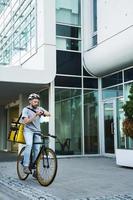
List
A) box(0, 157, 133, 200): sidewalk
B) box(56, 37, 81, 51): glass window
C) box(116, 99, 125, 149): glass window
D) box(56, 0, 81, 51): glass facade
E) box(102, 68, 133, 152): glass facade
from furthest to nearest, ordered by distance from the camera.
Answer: box(56, 0, 81, 51): glass facade < box(56, 37, 81, 51): glass window < box(116, 99, 125, 149): glass window < box(102, 68, 133, 152): glass facade < box(0, 157, 133, 200): sidewalk

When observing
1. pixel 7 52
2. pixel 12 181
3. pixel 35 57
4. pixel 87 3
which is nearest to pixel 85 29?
pixel 87 3

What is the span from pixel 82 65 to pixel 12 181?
8.96 m

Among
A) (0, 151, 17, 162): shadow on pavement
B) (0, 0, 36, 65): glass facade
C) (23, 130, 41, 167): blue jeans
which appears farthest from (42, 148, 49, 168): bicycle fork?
(0, 0, 36, 65): glass facade

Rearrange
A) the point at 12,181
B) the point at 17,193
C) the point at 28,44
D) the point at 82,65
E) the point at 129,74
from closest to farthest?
the point at 17,193
the point at 12,181
the point at 129,74
the point at 82,65
the point at 28,44

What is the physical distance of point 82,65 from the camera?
1669cm

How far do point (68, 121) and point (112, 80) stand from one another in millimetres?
2564

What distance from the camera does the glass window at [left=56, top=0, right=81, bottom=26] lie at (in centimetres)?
1673

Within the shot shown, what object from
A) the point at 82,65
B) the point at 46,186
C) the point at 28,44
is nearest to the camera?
the point at 46,186

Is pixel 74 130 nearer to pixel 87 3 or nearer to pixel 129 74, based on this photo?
pixel 129 74

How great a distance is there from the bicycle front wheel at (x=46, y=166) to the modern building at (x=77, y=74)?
733 centimetres

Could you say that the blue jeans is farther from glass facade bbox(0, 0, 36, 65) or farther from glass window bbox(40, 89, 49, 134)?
glass facade bbox(0, 0, 36, 65)

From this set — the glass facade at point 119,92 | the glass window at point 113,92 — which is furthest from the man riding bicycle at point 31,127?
the glass window at point 113,92

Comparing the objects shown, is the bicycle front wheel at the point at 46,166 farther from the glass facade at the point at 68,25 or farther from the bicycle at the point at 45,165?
the glass facade at the point at 68,25

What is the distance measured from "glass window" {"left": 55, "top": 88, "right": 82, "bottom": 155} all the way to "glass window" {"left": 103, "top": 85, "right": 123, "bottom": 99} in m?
1.12
